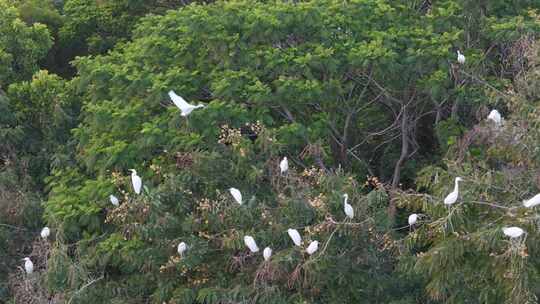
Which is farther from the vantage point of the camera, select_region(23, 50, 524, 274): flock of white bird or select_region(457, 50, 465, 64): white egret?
select_region(457, 50, 465, 64): white egret

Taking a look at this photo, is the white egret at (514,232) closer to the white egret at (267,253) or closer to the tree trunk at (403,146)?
the white egret at (267,253)

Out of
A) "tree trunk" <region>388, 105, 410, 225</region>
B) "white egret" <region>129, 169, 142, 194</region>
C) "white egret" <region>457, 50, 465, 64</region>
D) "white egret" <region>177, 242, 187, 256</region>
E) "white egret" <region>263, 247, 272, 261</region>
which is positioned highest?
"white egret" <region>457, 50, 465, 64</region>

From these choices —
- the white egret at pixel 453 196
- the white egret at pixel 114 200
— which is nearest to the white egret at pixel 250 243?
the white egret at pixel 114 200

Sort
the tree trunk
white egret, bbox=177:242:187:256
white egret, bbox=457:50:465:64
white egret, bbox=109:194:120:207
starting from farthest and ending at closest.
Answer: the tree trunk
white egret, bbox=457:50:465:64
white egret, bbox=109:194:120:207
white egret, bbox=177:242:187:256

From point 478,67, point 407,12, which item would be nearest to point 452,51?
point 478,67

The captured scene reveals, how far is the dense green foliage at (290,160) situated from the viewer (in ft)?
19.6

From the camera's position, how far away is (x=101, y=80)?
766 centimetres

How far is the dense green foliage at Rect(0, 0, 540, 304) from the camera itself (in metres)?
5.97

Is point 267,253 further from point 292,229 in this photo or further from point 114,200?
point 114,200

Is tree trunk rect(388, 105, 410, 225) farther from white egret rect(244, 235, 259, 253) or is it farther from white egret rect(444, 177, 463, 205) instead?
white egret rect(444, 177, 463, 205)

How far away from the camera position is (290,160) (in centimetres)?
729

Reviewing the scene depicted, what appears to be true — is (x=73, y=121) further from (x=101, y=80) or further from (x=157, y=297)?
(x=157, y=297)

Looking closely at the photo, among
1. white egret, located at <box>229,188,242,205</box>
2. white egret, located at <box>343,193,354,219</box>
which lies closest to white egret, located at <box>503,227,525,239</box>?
white egret, located at <box>343,193,354,219</box>

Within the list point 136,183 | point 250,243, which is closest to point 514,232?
point 250,243
